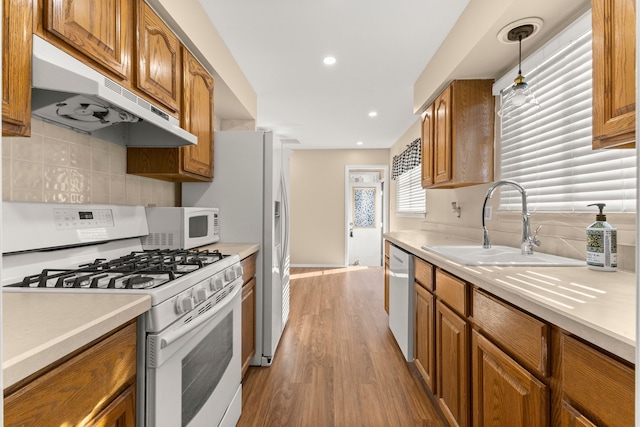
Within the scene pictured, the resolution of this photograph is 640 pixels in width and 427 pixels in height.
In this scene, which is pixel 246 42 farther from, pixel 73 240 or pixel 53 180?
pixel 73 240

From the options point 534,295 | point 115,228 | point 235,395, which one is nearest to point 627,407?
point 534,295

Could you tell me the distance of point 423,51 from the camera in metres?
2.62

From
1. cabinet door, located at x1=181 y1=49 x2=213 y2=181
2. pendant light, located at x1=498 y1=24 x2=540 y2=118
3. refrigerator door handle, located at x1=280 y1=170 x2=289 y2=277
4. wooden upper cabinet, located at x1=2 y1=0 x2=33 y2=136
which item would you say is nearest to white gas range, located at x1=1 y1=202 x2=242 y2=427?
wooden upper cabinet, located at x1=2 y1=0 x2=33 y2=136

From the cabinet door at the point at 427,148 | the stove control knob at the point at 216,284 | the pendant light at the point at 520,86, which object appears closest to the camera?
the stove control knob at the point at 216,284

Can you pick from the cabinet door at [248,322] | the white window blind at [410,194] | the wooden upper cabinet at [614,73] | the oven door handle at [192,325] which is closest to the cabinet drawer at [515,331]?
the wooden upper cabinet at [614,73]

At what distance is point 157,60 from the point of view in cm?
172

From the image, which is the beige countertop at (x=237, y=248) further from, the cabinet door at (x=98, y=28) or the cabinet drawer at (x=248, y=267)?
the cabinet door at (x=98, y=28)

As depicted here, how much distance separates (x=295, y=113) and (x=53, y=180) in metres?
3.09

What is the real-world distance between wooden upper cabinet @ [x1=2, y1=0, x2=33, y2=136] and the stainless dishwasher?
2037mm

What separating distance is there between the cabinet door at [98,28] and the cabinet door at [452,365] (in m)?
1.84

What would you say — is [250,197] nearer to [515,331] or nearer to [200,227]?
[200,227]

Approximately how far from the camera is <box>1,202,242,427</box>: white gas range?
3.29 feet

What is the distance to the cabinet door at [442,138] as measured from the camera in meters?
2.46

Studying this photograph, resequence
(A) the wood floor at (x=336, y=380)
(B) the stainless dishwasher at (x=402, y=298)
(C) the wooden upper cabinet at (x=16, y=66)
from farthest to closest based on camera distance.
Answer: (B) the stainless dishwasher at (x=402, y=298) < (A) the wood floor at (x=336, y=380) < (C) the wooden upper cabinet at (x=16, y=66)
